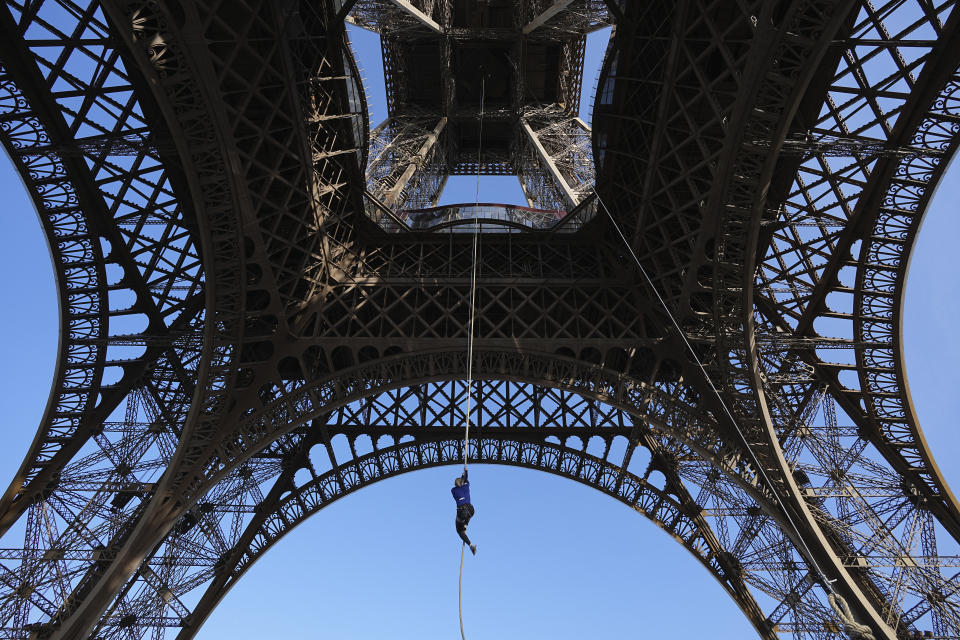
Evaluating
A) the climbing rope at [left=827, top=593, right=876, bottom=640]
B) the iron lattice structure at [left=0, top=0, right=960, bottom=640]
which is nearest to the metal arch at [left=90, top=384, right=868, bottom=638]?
the iron lattice structure at [left=0, top=0, right=960, bottom=640]

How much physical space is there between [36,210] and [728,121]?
15593 millimetres

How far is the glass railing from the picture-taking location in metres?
20.0

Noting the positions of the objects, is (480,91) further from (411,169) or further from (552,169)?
(552,169)

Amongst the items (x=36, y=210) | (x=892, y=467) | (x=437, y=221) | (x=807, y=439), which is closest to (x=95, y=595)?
(x=36, y=210)

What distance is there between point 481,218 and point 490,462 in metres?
8.14

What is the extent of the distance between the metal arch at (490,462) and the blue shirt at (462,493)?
10905 mm

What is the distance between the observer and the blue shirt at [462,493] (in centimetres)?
1006

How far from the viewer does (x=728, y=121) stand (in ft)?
41.2

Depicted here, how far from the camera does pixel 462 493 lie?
1010cm

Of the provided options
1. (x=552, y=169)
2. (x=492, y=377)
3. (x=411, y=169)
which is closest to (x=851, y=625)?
(x=492, y=377)

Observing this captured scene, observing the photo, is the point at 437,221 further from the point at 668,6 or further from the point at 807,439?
the point at 807,439

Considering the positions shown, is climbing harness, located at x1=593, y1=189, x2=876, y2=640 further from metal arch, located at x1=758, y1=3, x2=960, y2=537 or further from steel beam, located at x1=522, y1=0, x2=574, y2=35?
steel beam, located at x1=522, y1=0, x2=574, y2=35

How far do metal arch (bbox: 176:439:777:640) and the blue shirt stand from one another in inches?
429

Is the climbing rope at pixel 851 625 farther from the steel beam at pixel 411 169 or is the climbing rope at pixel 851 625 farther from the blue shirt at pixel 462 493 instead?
the steel beam at pixel 411 169
